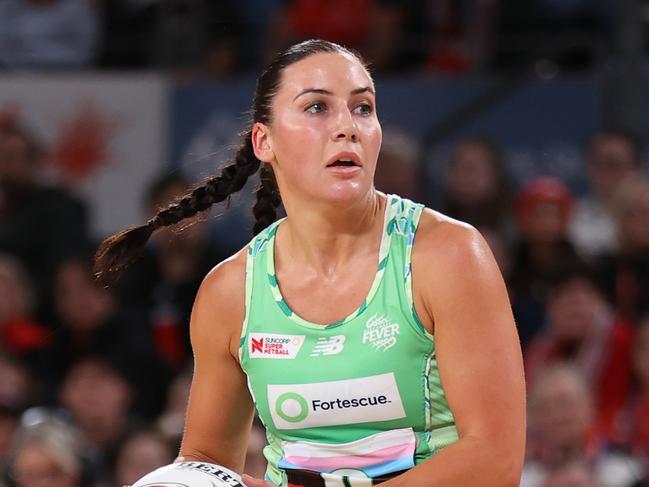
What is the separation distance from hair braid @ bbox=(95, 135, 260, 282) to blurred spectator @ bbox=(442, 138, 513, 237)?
309 centimetres

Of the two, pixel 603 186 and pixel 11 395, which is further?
pixel 603 186

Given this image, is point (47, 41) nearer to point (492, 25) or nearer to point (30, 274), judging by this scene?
point (30, 274)

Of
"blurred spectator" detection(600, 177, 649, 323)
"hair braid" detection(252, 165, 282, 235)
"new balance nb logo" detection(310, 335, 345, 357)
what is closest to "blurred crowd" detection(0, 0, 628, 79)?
"blurred spectator" detection(600, 177, 649, 323)

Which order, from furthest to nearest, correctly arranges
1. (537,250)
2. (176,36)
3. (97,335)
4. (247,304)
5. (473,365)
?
(176,36) < (97,335) < (537,250) < (247,304) < (473,365)

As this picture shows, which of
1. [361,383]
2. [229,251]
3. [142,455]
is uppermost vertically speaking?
[361,383]

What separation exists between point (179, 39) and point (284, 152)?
474cm

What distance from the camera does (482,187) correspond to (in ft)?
21.8

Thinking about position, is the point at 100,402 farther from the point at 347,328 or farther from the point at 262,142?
Result: the point at 347,328

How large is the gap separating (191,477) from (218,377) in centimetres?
34

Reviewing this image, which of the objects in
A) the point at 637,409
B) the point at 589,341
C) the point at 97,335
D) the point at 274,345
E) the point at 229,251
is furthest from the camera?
the point at 229,251

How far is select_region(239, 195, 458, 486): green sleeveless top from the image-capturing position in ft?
10.4

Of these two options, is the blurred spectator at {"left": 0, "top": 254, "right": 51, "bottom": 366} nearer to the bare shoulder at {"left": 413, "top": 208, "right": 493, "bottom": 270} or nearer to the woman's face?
the woman's face

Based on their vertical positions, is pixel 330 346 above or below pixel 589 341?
above

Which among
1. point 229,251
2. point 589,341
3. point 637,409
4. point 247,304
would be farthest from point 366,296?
point 229,251
